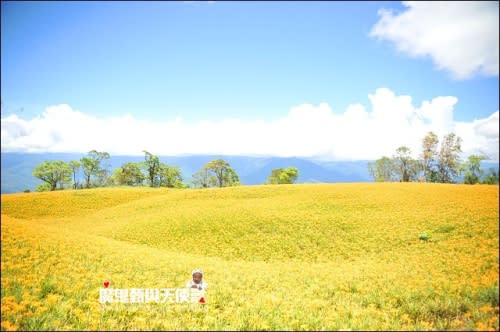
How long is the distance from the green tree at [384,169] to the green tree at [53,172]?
124m

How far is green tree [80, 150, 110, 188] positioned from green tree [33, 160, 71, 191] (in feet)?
19.0

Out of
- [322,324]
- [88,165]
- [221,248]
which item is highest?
[88,165]

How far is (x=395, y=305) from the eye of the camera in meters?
10.9

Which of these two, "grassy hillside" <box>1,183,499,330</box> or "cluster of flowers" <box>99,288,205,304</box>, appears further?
"cluster of flowers" <box>99,288,205,304</box>

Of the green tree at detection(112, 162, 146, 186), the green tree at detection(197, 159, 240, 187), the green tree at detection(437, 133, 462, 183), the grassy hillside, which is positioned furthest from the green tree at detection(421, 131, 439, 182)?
the green tree at detection(112, 162, 146, 186)

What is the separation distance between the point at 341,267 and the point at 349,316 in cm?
977

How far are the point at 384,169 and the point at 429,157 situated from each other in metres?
29.7

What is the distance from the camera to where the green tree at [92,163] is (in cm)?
9812

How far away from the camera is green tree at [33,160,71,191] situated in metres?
92.2

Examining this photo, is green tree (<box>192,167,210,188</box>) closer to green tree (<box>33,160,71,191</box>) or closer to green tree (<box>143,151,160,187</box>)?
green tree (<box>143,151,160,187</box>)

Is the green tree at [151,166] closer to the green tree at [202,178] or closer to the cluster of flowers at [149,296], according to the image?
the green tree at [202,178]

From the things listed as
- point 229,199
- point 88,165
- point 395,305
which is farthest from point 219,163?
point 395,305

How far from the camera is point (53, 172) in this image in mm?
94750

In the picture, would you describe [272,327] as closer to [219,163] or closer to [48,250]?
[48,250]
